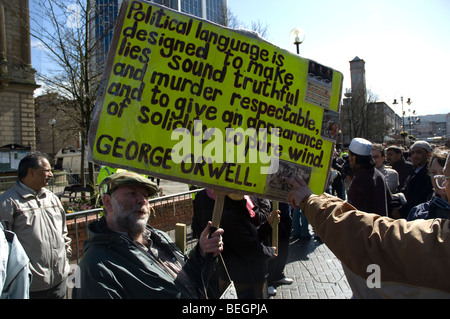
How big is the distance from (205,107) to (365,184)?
8.01 ft

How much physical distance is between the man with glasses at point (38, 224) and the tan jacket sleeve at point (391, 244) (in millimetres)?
2609

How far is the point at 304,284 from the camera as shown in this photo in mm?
5051

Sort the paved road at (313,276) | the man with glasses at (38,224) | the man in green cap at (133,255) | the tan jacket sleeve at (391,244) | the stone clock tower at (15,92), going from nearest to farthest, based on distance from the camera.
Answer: the tan jacket sleeve at (391,244) → the man in green cap at (133,255) → the man with glasses at (38,224) → the paved road at (313,276) → the stone clock tower at (15,92)

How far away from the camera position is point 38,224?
9.98ft

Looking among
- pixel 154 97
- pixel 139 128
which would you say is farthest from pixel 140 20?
pixel 139 128

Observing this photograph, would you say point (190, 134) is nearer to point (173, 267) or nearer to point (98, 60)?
point (173, 267)

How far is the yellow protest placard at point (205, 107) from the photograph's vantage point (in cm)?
195

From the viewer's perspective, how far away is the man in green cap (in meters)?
1.84

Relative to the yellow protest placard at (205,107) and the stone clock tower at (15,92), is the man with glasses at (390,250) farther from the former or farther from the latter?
the stone clock tower at (15,92)

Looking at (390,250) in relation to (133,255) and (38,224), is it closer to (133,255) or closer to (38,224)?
(133,255)

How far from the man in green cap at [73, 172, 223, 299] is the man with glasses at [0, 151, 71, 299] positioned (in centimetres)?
116
